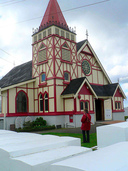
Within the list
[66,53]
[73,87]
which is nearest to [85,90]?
[73,87]

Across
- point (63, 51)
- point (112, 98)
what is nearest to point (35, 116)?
point (63, 51)

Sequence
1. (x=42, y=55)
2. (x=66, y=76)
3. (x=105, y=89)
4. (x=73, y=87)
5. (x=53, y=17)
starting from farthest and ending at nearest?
(x=105, y=89)
(x=53, y=17)
(x=42, y=55)
(x=66, y=76)
(x=73, y=87)

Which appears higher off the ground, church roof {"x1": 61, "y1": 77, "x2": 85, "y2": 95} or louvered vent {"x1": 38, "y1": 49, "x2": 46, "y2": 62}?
louvered vent {"x1": 38, "y1": 49, "x2": 46, "y2": 62}

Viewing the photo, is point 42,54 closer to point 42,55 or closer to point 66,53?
point 42,55

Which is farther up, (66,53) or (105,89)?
(66,53)

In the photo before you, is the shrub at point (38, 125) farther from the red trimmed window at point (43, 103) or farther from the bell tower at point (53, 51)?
the bell tower at point (53, 51)

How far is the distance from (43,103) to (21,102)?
2.46 m

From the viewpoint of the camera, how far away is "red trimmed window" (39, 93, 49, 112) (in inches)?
838

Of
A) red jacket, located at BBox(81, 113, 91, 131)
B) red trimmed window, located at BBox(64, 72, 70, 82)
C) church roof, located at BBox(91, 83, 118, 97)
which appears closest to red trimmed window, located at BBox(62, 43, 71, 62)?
red trimmed window, located at BBox(64, 72, 70, 82)

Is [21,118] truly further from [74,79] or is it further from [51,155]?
[51,155]

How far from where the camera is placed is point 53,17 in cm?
2289

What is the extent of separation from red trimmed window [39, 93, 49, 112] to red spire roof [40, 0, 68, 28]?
846cm

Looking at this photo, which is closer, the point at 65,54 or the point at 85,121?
the point at 85,121

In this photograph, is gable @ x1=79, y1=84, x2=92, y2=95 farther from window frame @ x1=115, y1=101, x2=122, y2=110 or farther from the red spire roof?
the red spire roof
